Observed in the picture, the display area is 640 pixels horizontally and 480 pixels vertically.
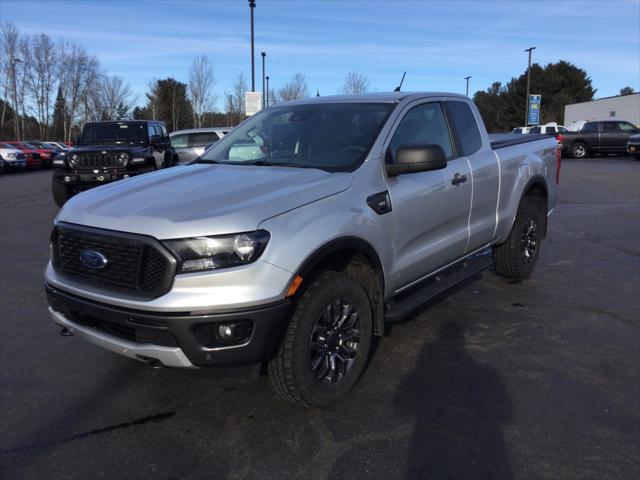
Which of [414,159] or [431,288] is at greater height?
[414,159]

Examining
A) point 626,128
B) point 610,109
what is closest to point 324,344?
point 626,128

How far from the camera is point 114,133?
12336 mm

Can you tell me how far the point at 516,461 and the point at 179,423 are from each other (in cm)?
187

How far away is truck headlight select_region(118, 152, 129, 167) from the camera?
10.7 metres

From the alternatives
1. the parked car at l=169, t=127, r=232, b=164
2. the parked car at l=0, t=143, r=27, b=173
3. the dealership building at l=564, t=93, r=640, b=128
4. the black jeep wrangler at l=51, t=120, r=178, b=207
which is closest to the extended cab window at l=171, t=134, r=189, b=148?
the parked car at l=169, t=127, r=232, b=164

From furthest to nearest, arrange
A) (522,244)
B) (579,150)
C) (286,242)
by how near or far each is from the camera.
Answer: (579,150) → (522,244) → (286,242)

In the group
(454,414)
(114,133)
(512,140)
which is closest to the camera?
(454,414)

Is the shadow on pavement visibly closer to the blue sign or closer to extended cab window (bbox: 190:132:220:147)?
extended cab window (bbox: 190:132:220:147)

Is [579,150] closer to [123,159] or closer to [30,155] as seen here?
[123,159]

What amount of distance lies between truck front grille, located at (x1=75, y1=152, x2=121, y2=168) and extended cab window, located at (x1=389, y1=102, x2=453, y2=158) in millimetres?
7957

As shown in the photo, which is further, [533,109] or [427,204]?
[533,109]

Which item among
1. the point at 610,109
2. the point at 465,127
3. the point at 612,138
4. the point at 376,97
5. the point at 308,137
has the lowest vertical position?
the point at 308,137

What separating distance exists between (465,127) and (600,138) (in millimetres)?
28196

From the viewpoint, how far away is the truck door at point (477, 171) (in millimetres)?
4691
